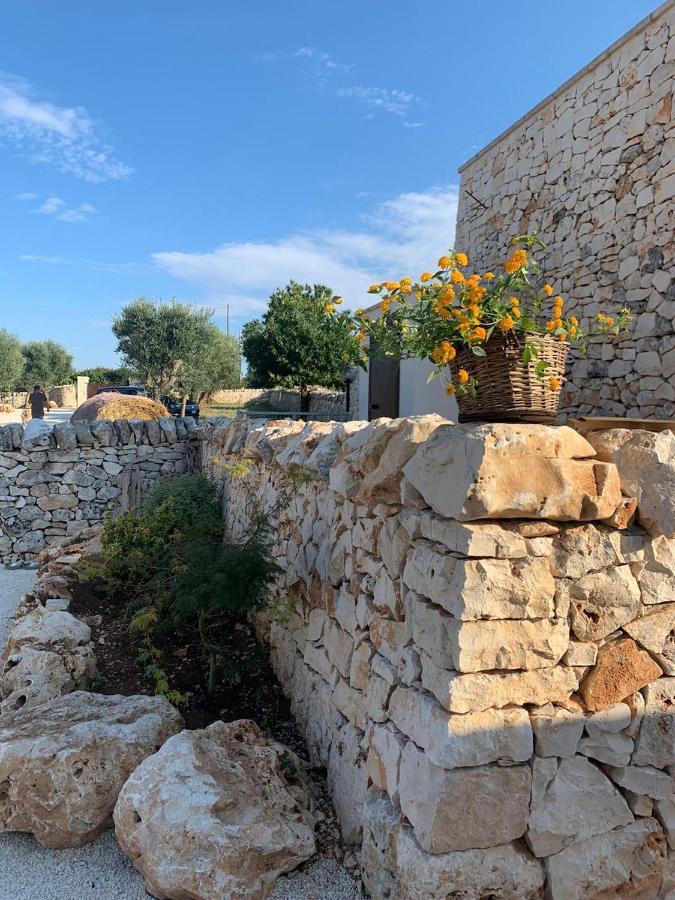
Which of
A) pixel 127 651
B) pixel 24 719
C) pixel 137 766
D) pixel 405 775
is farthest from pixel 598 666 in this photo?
pixel 127 651

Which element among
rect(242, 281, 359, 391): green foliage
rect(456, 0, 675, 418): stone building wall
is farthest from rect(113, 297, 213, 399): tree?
rect(456, 0, 675, 418): stone building wall

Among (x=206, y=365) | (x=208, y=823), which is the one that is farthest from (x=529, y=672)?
(x=206, y=365)

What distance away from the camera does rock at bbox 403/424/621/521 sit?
1877mm

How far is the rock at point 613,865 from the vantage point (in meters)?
2.05

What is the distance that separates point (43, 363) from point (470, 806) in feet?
121

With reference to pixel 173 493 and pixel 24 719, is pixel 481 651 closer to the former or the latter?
pixel 24 719

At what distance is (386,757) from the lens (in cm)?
234

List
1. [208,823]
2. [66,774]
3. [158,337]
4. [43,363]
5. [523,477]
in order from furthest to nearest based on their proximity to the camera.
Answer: [43,363] < [158,337] < [66,774] < [208,823] < [523,477]

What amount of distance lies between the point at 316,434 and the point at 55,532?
6627 mm

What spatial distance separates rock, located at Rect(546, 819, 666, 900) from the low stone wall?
7.88 m

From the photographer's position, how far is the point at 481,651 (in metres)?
1.93

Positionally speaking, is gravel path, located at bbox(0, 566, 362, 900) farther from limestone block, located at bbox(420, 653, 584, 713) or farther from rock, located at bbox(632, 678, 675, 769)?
rock, located at bbox(632, 678, 675, 769)

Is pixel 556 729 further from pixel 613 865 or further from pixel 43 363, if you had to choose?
pixel 43 363

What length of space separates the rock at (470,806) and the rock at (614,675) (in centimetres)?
36
